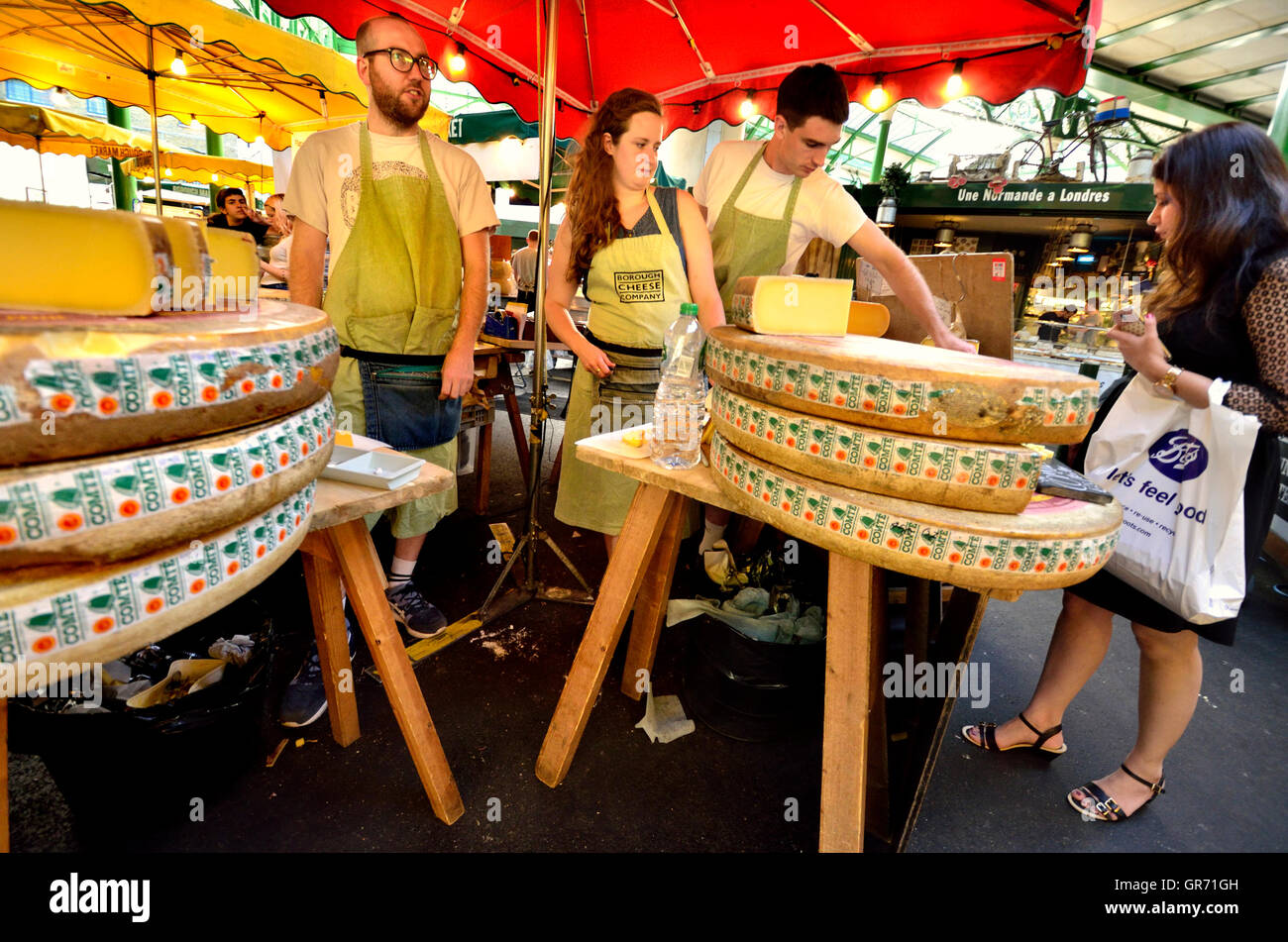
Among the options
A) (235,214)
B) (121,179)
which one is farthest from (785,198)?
(121,179)

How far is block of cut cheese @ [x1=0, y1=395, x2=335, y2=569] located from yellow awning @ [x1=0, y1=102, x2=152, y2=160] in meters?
8.90

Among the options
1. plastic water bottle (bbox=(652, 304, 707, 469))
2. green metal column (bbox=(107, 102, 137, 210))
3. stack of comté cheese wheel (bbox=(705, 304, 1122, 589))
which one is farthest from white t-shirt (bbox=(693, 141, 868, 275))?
green metal column (bbox=(107, 102, 137, 210))

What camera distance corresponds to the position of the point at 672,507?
1781 millimetres

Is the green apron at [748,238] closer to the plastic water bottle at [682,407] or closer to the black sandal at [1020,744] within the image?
the plastic water bottle at [682,407]

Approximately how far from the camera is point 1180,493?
145 cm

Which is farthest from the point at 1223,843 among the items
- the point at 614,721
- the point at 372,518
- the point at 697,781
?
the point at 372,518

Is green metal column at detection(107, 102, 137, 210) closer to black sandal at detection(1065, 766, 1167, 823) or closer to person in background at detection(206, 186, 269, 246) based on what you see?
person in background at detection(206, 186, 269, 246)

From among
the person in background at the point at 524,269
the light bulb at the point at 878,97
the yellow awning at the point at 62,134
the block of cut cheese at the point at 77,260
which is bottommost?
the block of cut cheese at the point at 77,260

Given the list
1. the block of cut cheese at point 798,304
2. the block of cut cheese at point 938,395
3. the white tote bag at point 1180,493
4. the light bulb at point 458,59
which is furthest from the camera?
the light bulb at point 458,59

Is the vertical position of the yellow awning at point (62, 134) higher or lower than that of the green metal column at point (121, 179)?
lower

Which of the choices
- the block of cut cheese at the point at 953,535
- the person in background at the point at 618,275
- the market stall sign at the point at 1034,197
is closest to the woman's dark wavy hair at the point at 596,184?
the person in background at the point at 618,275

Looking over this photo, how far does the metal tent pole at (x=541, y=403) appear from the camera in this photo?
2176 mm

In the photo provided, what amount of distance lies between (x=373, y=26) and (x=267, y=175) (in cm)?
1049
